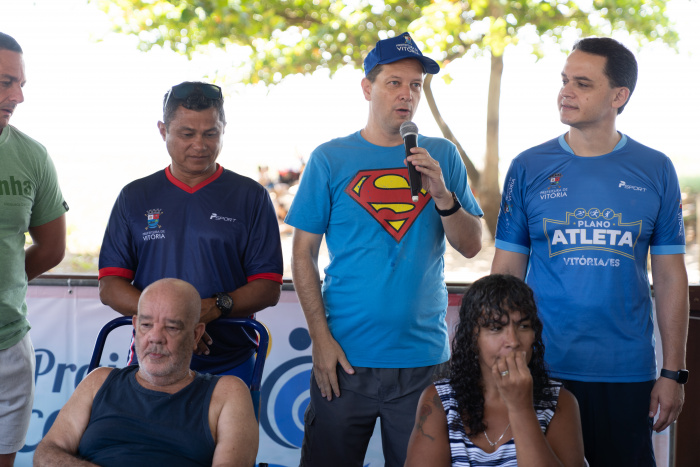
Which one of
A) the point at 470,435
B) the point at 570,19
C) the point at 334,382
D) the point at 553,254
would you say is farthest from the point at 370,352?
the point at 570,19

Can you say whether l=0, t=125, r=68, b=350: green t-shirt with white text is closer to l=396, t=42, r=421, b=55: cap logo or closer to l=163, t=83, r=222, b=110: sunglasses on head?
l=163, t=83, r=222, b=110: sunglasses on head

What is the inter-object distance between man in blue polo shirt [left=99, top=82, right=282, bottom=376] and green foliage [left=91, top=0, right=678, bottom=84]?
221 inches

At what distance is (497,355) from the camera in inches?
81.9

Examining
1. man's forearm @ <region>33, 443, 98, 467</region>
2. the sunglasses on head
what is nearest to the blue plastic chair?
man's forearm @ <region>33, 443, 98, 467</region>

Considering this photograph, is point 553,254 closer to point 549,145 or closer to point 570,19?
point 549,145

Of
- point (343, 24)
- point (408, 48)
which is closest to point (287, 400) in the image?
point (408, 48)

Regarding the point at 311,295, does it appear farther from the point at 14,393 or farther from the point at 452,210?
the point at 14,393

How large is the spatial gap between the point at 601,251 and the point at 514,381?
751 millimetres

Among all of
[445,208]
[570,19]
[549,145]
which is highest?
[570,19]

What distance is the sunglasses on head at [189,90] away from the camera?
2.70 metres

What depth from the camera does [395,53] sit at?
8.78 ft

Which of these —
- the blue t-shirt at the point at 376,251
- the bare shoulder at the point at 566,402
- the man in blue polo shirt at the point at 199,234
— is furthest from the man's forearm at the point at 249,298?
the bare shoulder at the point at 566,402

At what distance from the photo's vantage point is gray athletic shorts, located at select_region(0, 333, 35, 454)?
2848 millimetres

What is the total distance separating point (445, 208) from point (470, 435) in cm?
85
